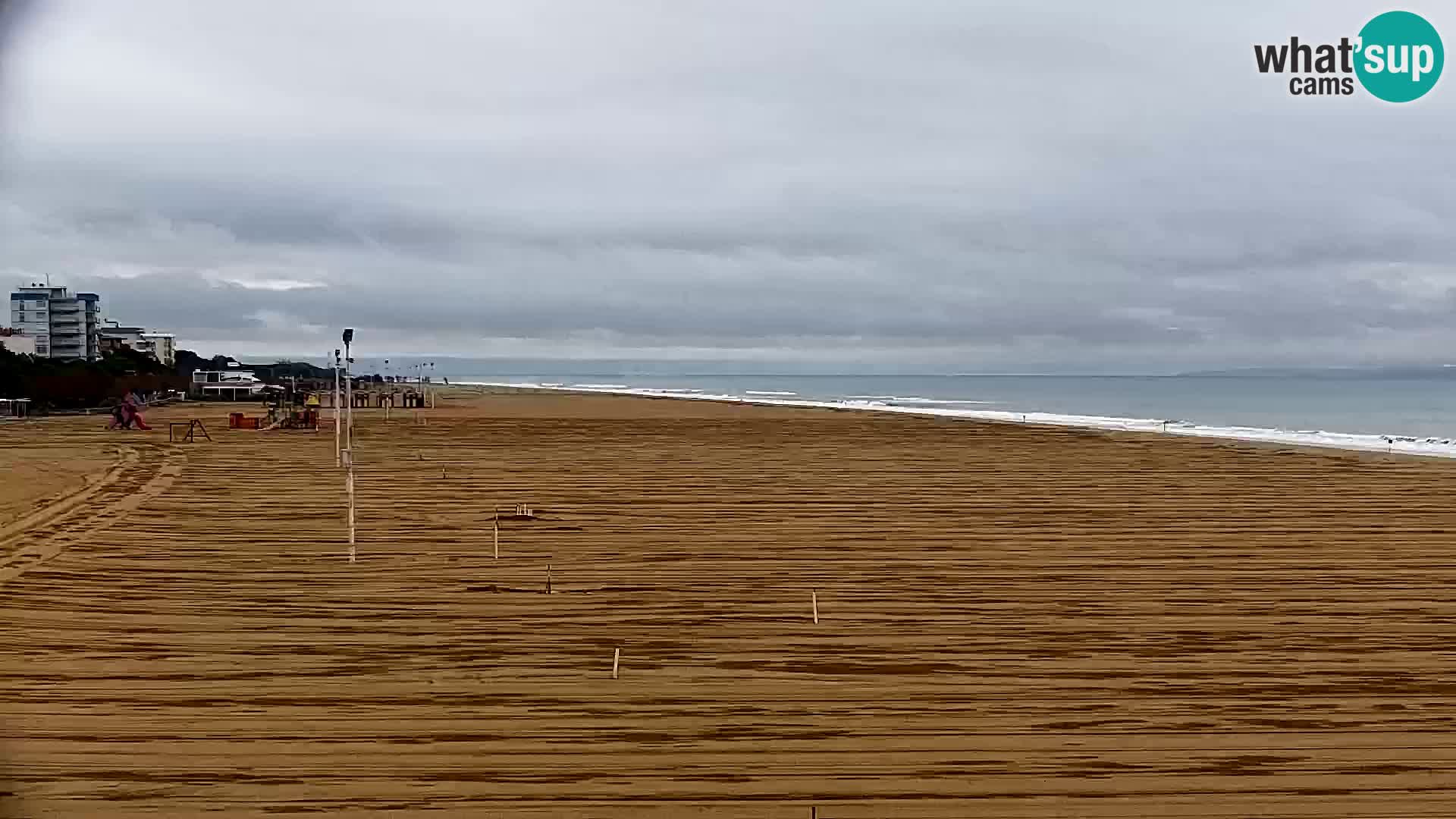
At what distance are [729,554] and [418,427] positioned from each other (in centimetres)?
1839

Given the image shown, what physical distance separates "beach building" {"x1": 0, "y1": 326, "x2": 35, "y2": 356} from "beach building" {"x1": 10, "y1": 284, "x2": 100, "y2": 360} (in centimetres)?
175

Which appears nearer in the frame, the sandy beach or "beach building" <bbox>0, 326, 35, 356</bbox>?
the sandy beach

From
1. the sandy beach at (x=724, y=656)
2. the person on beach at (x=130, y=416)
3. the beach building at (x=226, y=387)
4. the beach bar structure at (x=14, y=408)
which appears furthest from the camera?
the beach building at (x=226, y=387)

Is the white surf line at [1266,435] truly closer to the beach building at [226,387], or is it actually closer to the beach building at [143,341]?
the beach building at [226,387]

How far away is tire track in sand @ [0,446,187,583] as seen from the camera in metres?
7.74

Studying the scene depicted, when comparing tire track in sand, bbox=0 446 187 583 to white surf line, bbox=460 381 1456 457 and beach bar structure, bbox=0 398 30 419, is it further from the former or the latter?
white surf line, bbox=460 381 1456 457

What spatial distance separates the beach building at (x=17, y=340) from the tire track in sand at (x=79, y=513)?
6238 centimetres

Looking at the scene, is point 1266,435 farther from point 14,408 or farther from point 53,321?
point 53,321

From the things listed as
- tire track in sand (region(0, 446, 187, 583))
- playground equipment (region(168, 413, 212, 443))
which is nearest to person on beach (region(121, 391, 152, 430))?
playground equipment (region(168, 413, 212, 443))

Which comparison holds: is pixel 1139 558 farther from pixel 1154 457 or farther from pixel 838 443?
pixel 838 443

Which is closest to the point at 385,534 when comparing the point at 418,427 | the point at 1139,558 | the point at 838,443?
the point at 1139,558

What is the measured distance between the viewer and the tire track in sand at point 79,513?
774 cm

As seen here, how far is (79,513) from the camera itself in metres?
9.91

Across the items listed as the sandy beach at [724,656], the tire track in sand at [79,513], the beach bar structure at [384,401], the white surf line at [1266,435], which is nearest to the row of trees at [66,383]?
the beach bar structure at [384,401]
